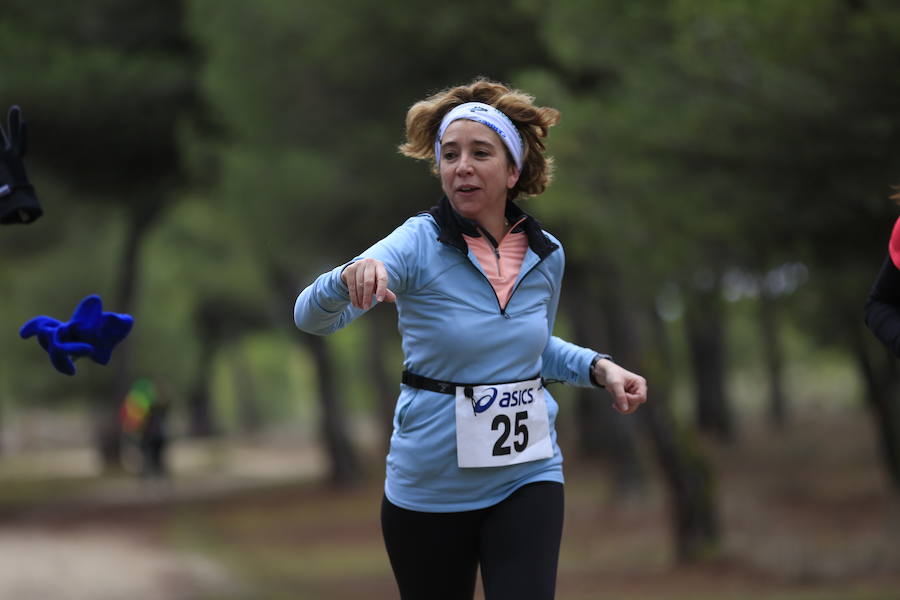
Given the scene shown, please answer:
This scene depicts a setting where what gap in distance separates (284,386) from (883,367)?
71800mm

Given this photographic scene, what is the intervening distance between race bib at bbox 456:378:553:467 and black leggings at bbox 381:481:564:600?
4.7 inches

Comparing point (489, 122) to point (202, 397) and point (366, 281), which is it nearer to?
point (366, 281)

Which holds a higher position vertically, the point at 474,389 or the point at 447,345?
the point at 447,345

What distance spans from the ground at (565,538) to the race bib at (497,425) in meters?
7.20

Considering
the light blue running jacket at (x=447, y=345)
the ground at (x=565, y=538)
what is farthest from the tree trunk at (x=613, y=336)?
the light blue running jacket at (x=447, y=345)

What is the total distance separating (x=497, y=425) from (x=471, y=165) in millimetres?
707

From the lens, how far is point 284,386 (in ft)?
290

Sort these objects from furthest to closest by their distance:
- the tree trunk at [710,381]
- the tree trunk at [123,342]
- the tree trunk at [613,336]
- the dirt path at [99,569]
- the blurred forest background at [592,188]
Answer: the tree trunk at [710,381] < the tree trunk at [123,342] < the tree trunk at [613,336] < the dirt path at [99,569] < the blurred forest background at [592,188]

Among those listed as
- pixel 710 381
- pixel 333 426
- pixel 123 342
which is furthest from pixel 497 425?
pixel 710 381

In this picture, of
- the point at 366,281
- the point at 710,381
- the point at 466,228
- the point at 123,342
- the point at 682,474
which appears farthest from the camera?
the point at 710,381

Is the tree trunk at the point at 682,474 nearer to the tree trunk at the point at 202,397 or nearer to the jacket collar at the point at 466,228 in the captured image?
the jacket collar at the point at 466,228

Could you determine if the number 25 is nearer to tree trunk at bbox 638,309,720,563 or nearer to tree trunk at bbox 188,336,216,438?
tree trunk at bbox 638,309,720,563

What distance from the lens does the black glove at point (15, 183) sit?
3976 millimetres

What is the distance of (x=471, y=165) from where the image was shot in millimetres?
3457
